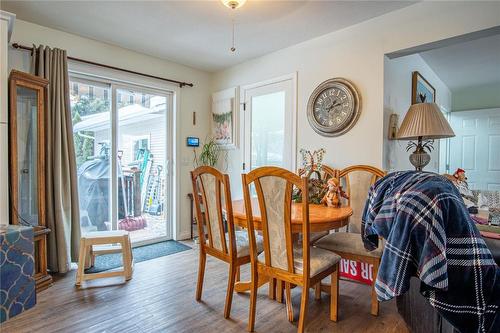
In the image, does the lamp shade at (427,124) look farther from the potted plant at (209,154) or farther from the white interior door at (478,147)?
the white interior door at (478,147)

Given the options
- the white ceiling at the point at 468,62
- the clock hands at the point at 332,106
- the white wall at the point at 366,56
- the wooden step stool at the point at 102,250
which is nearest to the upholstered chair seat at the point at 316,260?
the white wall at the point at 366,56

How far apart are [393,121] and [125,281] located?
2944mm

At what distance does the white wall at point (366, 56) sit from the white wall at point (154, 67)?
1.16 meters

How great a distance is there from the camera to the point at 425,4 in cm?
232

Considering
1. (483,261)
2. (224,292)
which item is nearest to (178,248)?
(224,292)

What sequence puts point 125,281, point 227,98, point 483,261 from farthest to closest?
1. point 227,98
2. point 125,281
3. point 483,261

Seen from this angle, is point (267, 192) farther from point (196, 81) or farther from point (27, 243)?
point (196, 81)

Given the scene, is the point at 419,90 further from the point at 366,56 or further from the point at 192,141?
the point at 192,141

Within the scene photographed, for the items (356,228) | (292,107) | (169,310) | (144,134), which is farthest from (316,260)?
(144,134)

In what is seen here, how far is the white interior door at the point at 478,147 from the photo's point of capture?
4.41 meters

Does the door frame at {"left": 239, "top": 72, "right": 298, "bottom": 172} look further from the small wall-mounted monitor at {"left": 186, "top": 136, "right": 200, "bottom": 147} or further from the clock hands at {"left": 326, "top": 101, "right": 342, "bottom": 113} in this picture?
the small wall-mounted monitor at {"left": 186, "top": 136, "right": 200, "bottom": 147}

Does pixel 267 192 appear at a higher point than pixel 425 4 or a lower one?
lower

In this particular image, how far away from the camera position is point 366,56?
8.82 ft

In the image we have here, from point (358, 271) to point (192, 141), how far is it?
269 centimetres
